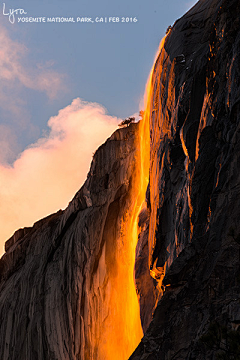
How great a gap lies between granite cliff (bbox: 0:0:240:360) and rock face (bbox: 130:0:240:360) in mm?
39

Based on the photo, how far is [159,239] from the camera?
1598cm

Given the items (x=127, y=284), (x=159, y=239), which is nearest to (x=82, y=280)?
(x=127, y=284)

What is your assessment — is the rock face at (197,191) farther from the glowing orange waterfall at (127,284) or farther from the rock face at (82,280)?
the rock face at (82,280)

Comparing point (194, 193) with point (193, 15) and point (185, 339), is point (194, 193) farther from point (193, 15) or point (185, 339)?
point (193, 15)

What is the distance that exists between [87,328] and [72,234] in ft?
19.9

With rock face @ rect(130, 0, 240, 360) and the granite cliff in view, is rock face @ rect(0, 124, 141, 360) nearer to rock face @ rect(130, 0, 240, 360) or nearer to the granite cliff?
the granite cliff

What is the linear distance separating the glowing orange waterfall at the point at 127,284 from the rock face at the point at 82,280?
0.20ft

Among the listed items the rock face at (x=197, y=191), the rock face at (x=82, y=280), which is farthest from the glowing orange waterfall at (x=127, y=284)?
the rock face at (x=197, y=191)

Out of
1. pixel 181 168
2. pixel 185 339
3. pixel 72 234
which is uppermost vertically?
pixel 72 234

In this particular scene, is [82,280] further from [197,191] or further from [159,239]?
[197,191]

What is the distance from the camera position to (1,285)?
99.7 ft

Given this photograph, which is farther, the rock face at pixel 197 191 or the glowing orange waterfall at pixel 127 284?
the glowing orange waterfall at pixel 127 284

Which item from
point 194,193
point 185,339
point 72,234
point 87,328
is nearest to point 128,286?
point 87,328

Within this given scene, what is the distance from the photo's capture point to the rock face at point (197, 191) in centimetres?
900
